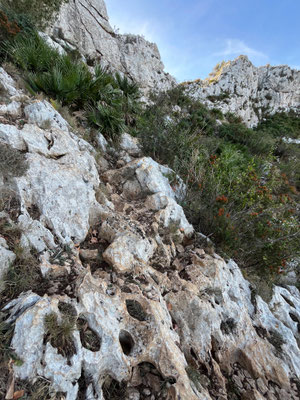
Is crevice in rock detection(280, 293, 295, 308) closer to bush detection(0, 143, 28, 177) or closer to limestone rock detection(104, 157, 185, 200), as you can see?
limestone rock detection(104, 157, 185, 200)

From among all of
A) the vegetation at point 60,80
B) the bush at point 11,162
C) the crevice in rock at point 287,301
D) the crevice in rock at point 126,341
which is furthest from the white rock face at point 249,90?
the crevice in rock at point 126,341

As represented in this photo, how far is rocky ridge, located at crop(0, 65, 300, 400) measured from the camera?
1565mm

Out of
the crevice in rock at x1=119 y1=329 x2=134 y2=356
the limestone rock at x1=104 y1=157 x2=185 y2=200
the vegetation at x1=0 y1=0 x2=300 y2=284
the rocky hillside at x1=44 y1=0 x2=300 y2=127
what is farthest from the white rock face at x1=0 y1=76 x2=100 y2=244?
the rocky hillside at x1=44 y1=0 x2=300 y2=127

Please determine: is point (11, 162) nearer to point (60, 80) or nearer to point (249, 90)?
point (60, 80)

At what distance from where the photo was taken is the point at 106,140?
5078mm

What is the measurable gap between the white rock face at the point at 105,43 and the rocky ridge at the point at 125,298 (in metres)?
9.42

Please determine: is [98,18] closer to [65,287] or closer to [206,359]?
[65,287]

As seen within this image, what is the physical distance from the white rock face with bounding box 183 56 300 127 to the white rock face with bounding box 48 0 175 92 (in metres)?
4.13

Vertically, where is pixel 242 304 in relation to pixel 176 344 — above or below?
above

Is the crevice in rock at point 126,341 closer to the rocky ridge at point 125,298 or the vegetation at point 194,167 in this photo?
the rocky ridge at point 125,298

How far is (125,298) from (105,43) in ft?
50.7

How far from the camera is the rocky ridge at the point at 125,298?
1.57m

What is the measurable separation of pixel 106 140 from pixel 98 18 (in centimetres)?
1262

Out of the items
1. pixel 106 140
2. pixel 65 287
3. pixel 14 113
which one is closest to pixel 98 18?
pixel 106 140
